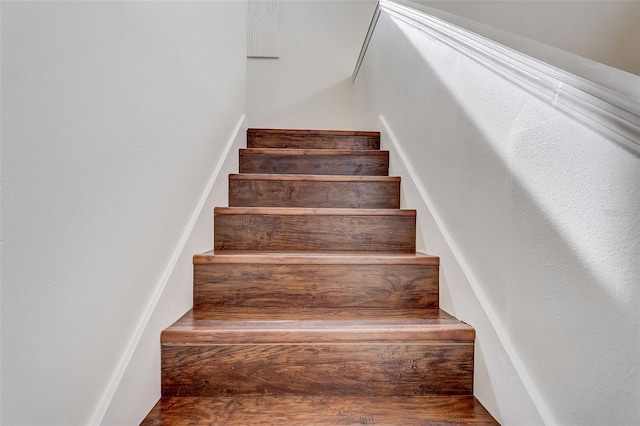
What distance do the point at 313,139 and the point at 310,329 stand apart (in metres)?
1.49

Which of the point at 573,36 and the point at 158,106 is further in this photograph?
the point at 573,36

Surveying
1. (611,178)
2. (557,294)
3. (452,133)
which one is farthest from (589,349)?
(452,133)

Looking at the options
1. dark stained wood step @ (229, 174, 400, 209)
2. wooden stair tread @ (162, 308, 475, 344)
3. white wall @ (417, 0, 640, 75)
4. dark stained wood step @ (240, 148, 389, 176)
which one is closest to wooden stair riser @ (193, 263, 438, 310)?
wooden stair tread @ (162, 308, 475, 344)

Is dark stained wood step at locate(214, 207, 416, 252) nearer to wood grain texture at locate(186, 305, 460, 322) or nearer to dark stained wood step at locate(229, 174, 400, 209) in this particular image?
dark stained wood step at locate(229, 174, 400, 209)

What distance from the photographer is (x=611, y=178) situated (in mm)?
517

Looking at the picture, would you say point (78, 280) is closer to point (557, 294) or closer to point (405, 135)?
point (557, 294)

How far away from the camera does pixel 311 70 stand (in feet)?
9.82

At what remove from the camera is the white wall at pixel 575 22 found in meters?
2.14

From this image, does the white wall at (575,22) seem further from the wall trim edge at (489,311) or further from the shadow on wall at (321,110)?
the wall trim edge at (489,311)

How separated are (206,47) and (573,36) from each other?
2.23m

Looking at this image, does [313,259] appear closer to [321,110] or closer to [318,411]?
[318,411]

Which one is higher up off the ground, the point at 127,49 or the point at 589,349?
the point at 127,49

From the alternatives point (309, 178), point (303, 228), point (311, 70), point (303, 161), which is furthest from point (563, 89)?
point (311, 70)

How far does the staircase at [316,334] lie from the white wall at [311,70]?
6.04 ft
